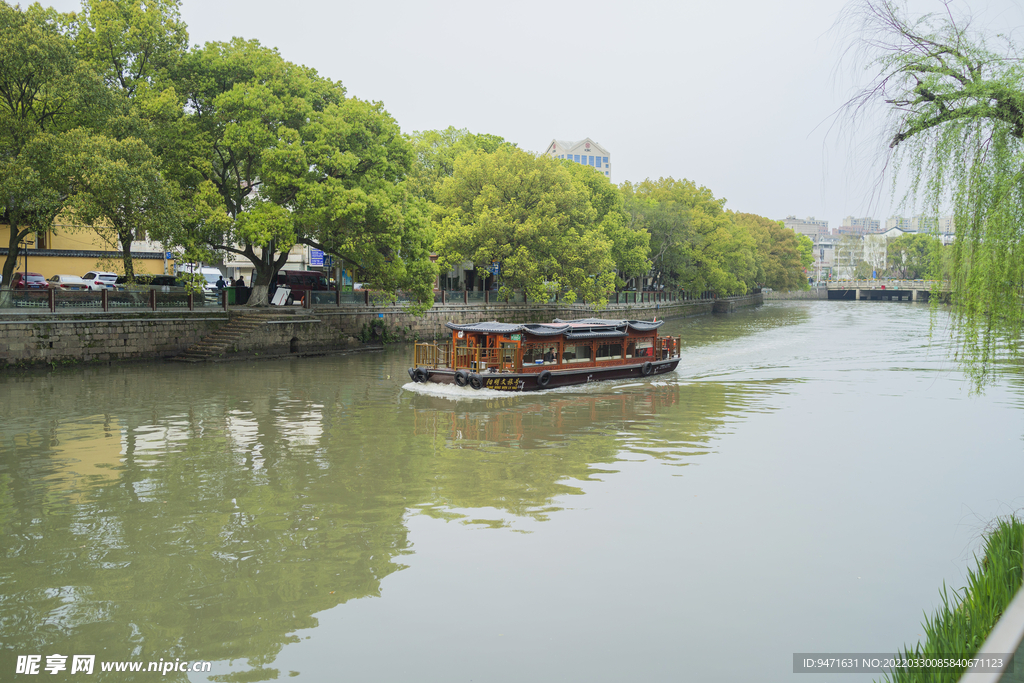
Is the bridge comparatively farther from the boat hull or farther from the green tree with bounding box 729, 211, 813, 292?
the boat hull

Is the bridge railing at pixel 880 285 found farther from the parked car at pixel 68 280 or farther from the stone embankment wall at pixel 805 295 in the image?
the parked car at pixel 68 280

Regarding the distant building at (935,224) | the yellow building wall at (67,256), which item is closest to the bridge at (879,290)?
the yellow building wall at (67,256)

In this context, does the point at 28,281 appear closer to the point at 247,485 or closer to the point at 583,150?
the point at 247,485

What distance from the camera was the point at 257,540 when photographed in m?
9.64

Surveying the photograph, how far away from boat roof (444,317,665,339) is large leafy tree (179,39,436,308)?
790 cm

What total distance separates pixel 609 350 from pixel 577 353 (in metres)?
1.85

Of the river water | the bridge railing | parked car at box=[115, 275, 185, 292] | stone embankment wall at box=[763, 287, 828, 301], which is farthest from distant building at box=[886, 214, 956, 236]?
stone embankment wall at box=[763, 287, 828, 301]

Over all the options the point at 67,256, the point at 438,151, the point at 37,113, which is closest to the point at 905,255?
the point at 438,151

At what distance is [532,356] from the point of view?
963 inches

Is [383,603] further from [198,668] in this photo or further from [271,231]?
[271,231]

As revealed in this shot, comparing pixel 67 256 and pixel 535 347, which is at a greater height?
pixel 67 256

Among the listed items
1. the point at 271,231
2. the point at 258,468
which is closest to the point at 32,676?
the point at 258,468

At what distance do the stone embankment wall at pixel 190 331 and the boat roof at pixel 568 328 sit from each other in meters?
9.35

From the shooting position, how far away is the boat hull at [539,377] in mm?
23031
